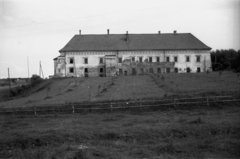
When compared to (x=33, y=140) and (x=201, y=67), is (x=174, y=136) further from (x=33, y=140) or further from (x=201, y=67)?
(x=201, y=67)

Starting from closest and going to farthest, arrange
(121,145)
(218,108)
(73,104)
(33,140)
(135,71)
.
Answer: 1. (121,145)
2. (33,140)
3. (218,108)
4. (73,104)
5. (135,71)

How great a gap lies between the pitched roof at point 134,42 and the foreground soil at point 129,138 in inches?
1352

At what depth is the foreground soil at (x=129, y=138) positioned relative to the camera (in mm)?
10664

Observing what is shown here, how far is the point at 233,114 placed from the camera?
1694 centimetres

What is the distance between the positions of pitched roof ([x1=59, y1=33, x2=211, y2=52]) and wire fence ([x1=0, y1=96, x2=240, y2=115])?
31.1 meters

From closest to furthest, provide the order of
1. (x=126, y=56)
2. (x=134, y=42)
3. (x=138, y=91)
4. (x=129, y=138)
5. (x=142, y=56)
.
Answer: (x=129, y=138), (x=138, y=91), (x=142, y=56), (x=126, y=56), (x=134, y=42)

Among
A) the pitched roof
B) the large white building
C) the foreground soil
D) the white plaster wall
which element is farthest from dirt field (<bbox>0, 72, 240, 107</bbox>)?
the pitched roof

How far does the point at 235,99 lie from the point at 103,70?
112 feet

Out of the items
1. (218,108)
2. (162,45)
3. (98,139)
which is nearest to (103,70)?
(162,45)

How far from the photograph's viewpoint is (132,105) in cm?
2039

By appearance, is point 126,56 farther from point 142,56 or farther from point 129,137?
point 129,137

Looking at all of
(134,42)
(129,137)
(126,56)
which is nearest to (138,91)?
(129,137)

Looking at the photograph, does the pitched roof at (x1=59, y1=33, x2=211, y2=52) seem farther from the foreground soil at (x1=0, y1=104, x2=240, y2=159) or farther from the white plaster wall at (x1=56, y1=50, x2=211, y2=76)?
the foreground soil at (x1=0, y1=104, x2=240, y2=159)

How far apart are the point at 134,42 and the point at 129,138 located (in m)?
41.7
